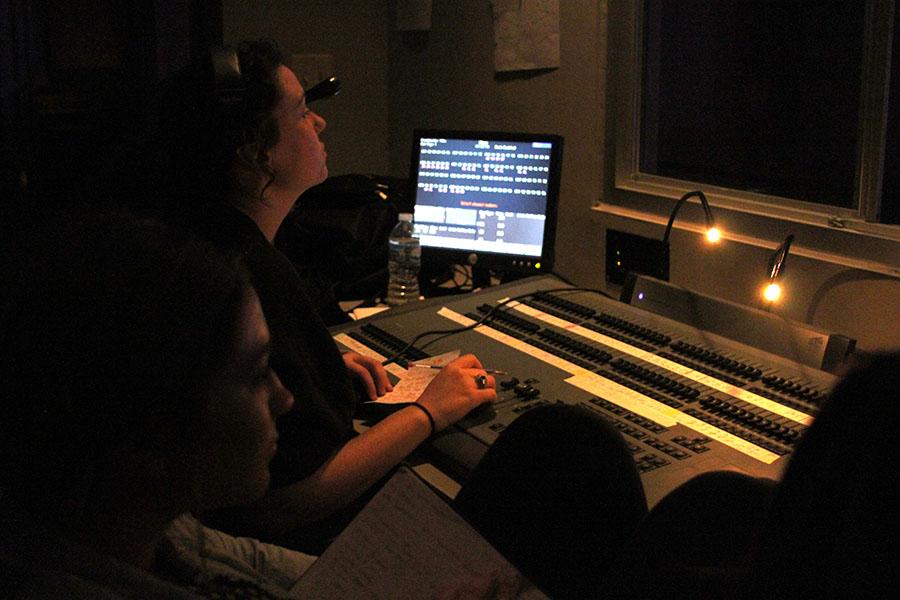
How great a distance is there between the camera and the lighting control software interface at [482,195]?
2.28 metres

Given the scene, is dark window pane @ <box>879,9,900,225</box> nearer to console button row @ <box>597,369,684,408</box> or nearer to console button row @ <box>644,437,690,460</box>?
console button row @ <box>597,369,684,408</box>

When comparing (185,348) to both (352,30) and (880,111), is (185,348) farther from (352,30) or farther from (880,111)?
(352,30)

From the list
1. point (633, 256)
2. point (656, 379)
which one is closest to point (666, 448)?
point (656, 379)

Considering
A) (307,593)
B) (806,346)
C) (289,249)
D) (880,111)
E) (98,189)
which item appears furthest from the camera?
(289,249)

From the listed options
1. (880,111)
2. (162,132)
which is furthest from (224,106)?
(880,111)

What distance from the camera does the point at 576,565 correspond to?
1203 millimetres

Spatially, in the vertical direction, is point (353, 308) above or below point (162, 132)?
below

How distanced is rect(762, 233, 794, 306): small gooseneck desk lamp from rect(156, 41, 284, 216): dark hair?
0.88m

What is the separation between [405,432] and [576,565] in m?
0.38

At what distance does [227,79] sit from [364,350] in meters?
0.59

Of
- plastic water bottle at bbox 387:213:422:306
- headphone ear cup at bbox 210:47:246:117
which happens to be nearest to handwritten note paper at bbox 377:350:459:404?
headphone ear cup at bbox 210:47:246:117

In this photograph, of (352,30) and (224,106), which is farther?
(352,30)

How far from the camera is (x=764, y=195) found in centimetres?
199

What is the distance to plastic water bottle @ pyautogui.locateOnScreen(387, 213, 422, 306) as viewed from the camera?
236 centimetres
